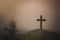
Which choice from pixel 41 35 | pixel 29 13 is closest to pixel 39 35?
pixel 41 35

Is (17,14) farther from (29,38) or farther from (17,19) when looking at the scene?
(29,38)

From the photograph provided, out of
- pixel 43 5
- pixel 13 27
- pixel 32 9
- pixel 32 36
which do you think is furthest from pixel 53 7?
pixel 13 27

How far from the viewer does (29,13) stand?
164 cm

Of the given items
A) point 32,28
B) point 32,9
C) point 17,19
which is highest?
point 32,9

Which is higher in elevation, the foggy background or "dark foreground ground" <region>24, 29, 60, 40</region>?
the foggy background

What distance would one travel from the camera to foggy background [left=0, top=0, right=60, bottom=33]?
5.28 ft

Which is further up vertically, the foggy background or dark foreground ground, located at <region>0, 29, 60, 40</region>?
the foggy background

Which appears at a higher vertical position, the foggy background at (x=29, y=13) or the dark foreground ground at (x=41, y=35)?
the foggy background at (x=29, y=13)

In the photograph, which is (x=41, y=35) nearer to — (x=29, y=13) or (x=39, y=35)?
(x=39, y=35)

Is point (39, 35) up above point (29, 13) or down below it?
below

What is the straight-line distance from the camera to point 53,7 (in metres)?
1.63

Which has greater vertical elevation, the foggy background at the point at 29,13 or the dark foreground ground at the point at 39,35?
the foggy background at the point at 29,13

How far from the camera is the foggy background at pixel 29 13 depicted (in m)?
1.61

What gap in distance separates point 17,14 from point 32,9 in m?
0.18
